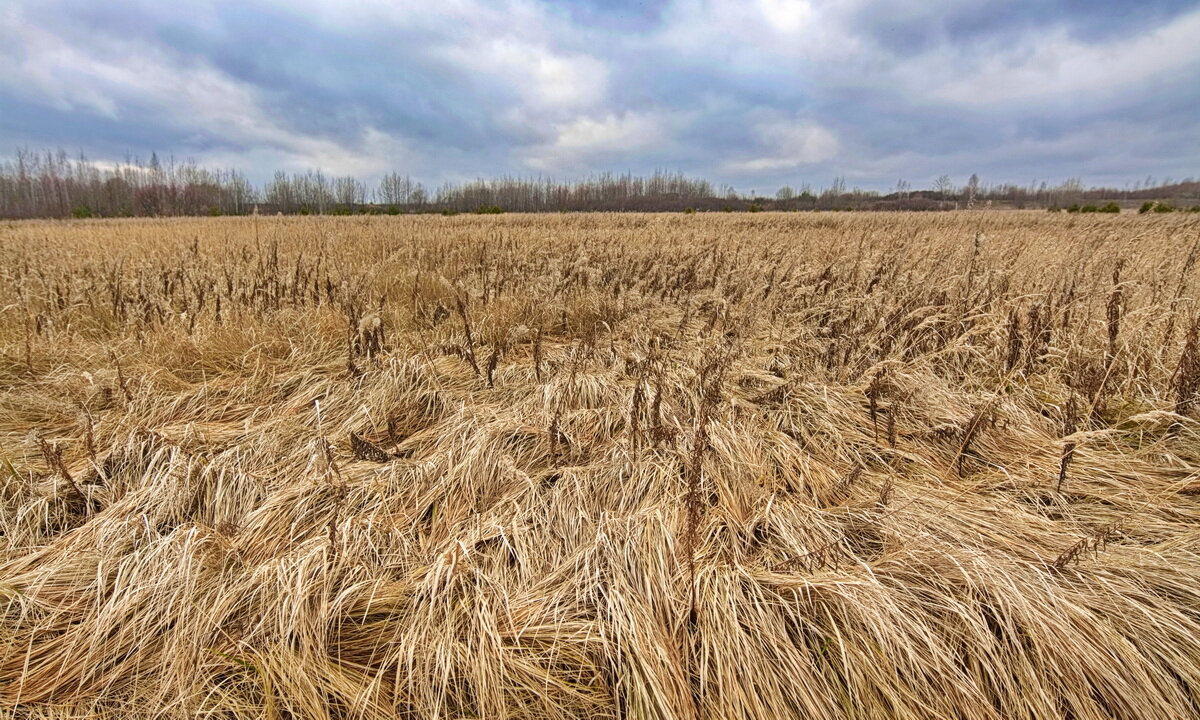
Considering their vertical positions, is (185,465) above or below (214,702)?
above

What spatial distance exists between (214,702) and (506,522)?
0.97 metres

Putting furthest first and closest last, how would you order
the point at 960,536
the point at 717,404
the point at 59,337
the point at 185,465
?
the point at 59,337 → the point at 717,404 → the point at 185,465 → the point at 960,536

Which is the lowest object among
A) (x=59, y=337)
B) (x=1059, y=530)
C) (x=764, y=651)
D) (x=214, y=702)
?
(x=214, y=702)

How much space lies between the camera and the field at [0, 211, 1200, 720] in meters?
1.34

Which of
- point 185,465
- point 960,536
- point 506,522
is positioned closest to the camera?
point 960,536

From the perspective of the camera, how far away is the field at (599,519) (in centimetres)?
134

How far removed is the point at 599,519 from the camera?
1.88 metres

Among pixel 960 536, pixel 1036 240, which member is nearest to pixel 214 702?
pixel 960 536

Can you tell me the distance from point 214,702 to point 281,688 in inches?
7.2

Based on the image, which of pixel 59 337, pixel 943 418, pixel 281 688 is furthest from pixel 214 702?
pixel 59 337

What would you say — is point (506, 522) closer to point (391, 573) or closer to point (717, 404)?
point (391, 573)

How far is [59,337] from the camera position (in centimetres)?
317

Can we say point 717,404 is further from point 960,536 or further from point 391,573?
point 391,573

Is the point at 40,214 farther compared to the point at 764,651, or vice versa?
the point at 40,214
